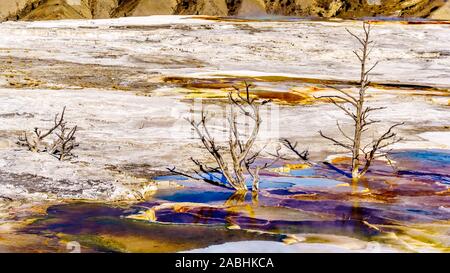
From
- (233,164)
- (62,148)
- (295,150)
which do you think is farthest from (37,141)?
(295,150)

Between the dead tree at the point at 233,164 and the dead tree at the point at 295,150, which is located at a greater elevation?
the dead tree at the point at 233,164

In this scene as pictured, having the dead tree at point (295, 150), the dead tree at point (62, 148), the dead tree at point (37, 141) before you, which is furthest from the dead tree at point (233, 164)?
the dead tree at point (37, 141)

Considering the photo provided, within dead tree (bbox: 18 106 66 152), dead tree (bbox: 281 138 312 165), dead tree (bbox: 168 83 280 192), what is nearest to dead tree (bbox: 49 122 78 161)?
dead tree (bbox: 18 106 66 152)

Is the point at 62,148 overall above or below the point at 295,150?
above

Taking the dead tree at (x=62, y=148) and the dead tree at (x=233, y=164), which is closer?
the dead tree at (x=233, y=164)

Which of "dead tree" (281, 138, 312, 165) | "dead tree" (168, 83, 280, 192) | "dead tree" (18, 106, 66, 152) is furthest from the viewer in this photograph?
"dead tree" (281, 138, 312, 165)

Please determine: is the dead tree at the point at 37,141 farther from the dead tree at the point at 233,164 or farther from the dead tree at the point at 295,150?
the dead tree at the point at 295,150

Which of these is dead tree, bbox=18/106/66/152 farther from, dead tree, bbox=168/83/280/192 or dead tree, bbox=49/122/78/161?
dead tree, bbox=168/83/280/192

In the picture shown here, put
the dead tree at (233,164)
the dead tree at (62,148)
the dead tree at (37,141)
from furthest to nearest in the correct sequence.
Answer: the dead tree at (37,141), the dead tree at (62,148), the dead tree at (233,164)

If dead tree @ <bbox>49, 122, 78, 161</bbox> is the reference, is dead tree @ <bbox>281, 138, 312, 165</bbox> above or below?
below

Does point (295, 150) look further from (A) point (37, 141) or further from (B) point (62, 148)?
(A) point (37, 141)

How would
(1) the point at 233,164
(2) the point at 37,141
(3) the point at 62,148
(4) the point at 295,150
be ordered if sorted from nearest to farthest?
(1) the point at 233,164
(3) the point at 62,148
(2) the point at 37,141
(4) the point at 295,150

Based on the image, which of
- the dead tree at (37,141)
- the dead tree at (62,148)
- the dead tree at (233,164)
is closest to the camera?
the dead tree at (233,164)

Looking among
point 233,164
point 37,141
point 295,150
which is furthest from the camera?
point 295,150
